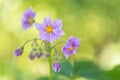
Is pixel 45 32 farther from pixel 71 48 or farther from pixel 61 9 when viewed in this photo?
pixel 61 9

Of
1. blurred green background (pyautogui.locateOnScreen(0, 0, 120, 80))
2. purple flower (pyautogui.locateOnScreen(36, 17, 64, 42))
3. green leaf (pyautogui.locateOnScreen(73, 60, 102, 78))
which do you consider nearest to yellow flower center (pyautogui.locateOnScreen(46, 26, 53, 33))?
purple flower (pyautogui.locateOnScreen(36, 17, 64, 42))

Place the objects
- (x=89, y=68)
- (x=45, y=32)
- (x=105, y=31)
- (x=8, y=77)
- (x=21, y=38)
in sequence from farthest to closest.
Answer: (x=105, y=31), (x=21, y=38), (x=8, y=77), (x=89, y=68), (x=45, y=32)

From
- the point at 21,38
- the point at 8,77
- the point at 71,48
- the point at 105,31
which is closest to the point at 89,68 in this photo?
the point at 71,48

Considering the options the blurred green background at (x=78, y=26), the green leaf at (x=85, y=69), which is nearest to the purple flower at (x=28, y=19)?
the green leaf at (x=85, y=69)

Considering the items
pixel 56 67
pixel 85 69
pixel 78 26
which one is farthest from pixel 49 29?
pixel 78 26

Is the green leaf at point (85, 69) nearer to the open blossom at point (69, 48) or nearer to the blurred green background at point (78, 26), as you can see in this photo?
the open blossom at point (69, 48)

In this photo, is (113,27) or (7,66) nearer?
(7,66)
